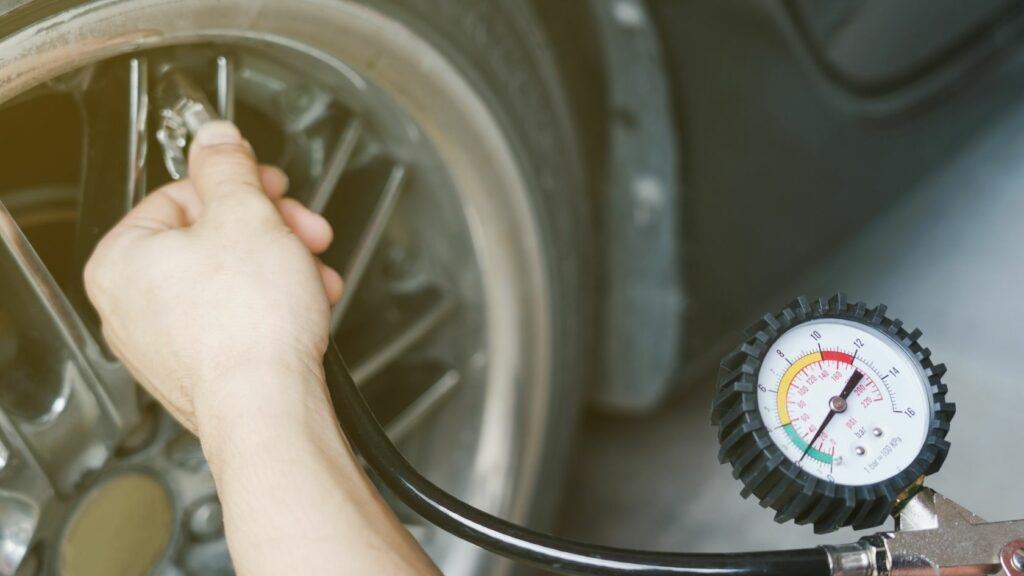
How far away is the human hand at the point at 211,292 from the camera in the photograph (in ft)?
2.05

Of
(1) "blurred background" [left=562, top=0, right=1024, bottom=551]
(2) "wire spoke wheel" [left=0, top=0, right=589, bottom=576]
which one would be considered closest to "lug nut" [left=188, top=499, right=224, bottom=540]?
(2) "wire spoke wheel" [left=0, top=0, right=589, bottom=576]

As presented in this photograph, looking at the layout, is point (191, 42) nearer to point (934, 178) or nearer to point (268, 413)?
point (268, 413)

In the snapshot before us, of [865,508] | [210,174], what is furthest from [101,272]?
[865,508]

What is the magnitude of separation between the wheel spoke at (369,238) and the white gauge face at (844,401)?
433mm

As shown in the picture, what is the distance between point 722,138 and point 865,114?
0.24m

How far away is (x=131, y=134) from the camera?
0.73 m

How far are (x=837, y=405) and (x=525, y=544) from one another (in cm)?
22

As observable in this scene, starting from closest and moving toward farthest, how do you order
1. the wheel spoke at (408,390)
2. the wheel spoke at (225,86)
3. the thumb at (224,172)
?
the thumb at (224,172), the wheel spoke at (225,86), the wheel spoke at (408,390)

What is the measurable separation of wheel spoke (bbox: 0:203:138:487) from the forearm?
6.4 inches

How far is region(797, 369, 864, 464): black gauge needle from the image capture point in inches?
24.0

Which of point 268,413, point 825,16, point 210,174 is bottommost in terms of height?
point 268,413

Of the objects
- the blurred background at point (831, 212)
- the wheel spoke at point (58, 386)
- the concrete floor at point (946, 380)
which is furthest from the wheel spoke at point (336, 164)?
the concrete floor at point (946, 380)

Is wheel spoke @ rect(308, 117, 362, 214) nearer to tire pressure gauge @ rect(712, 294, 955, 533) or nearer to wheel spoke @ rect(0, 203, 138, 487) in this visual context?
wheel spoke @ rect(0, 203, 138, 487)

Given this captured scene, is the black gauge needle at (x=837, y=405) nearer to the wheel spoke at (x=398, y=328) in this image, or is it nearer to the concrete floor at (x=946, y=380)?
the wheel spoke at (x=398, y=328)
